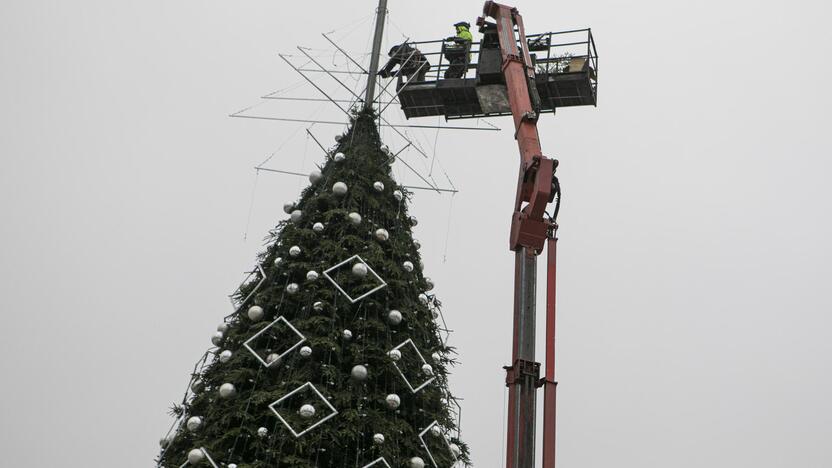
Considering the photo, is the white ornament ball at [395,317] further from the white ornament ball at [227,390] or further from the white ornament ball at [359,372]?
the white ornament ball at [227,390]

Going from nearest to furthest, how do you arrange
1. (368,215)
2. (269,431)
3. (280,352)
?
(269,431) < (280,352) < (368,215)

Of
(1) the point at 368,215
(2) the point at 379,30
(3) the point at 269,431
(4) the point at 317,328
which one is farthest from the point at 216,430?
(2) the point at 379,30

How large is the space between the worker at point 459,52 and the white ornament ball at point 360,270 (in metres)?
6.02

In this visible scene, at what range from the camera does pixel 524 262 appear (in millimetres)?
12633

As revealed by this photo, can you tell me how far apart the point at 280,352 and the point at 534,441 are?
10.6 ft

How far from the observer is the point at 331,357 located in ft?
39.3

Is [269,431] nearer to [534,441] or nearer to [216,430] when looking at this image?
[216,430]

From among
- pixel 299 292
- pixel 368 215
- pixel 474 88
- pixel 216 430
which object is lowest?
pixel 216 430

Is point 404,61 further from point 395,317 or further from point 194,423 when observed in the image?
point 194,423

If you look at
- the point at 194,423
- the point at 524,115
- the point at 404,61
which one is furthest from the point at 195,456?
the point at 404,61

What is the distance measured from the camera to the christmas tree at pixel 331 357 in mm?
11312

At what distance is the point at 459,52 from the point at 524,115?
153 inches

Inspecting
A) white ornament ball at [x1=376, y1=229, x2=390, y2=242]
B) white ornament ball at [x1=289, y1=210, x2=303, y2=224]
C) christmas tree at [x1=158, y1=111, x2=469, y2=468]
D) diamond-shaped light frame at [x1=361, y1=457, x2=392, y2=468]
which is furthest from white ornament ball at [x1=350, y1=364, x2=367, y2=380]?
white ornament ball at [x1=289, y1=210, x2=303, y2=224]

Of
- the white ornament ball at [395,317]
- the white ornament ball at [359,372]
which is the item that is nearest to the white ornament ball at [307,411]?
the white ornament ball at [359,372]
